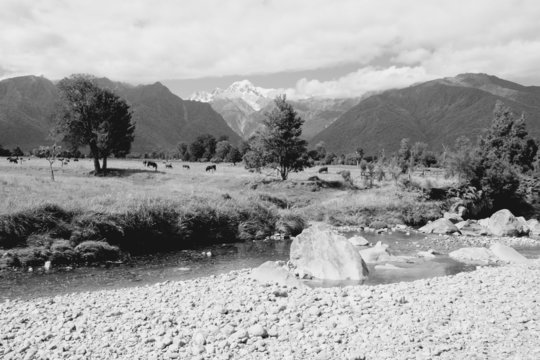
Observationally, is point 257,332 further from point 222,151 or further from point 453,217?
point 222,151

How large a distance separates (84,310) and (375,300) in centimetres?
1112

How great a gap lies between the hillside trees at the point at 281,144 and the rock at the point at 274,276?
43263mm

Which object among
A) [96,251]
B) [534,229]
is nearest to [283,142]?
[534,229]

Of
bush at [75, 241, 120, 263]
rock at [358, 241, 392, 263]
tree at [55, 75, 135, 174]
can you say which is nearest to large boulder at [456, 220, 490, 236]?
rock at [358, 241, 392, 263]

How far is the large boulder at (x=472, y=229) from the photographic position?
137ft

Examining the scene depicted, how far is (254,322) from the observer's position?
1516 cm

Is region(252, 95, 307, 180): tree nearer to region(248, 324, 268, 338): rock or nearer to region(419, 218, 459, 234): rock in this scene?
region(419, 218, 459, 234): rock

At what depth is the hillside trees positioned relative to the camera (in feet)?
218

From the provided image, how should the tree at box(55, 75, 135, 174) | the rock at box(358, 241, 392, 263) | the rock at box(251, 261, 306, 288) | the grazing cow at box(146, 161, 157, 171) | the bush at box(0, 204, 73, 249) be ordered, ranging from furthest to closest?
the grazing cow at box(146, 161, 157, 171) < the tree at box(55, 75, 135, 174) < the rock at box(358, 241, 392, 263) < the bush at box(0, 204, 73, 249) < the rock at box(251, 261, 306, 288)

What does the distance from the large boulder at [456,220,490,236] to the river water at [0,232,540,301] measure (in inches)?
349

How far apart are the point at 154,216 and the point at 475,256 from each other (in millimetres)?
22728

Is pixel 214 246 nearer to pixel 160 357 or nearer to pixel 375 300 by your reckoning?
pixel 375 300

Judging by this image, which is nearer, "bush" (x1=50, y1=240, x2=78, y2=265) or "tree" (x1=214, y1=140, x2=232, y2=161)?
"bush" (x1=50, y1=240, x2=78, y2=265)

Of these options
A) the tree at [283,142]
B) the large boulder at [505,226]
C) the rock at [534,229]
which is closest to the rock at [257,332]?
the large boulder at [505,226]
